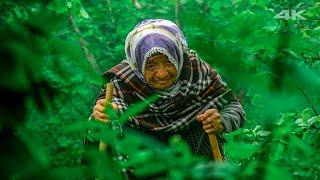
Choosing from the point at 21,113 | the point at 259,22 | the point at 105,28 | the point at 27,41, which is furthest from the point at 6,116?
the point at 105,28

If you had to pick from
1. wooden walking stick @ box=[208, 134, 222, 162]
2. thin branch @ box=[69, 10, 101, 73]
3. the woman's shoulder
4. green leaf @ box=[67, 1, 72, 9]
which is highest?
thin branch @ box=[69, 10, 101, 73]

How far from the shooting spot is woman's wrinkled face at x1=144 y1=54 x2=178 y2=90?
457 cm

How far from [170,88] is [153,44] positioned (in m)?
0.36

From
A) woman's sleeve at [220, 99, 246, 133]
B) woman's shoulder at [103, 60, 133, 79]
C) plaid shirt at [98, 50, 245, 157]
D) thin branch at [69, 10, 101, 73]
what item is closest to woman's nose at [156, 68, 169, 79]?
plaid shirt at [98, 50, 245, 157]

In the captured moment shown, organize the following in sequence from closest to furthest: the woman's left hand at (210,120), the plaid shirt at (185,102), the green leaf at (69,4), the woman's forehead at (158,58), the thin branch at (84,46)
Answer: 1. the woman's left hand at (210,120)
2. the woman's forehead at (158,58)
3. the plaid shirt at (185,102)
4. the green leaf at (69,4)
5. the thin branch at (84,46)

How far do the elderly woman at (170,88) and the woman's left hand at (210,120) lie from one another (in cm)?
5

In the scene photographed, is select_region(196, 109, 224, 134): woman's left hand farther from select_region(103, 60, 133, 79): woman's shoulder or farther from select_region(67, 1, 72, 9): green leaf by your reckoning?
select_region(67, 1, 72, 9): green leaf

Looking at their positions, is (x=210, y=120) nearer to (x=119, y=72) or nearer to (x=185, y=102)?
(x=185, y=102)

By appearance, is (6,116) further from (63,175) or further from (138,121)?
(138,121)

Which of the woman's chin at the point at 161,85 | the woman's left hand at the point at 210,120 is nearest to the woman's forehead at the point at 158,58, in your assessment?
the woman's chin at the point at 161,85

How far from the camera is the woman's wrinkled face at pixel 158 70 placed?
15.0 feet

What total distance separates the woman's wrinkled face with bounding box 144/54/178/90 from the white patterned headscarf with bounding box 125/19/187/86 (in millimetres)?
26

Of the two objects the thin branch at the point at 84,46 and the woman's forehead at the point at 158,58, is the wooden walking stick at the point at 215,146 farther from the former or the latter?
the thin branch at the point at 84,46

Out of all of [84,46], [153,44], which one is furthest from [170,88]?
[84,46]
